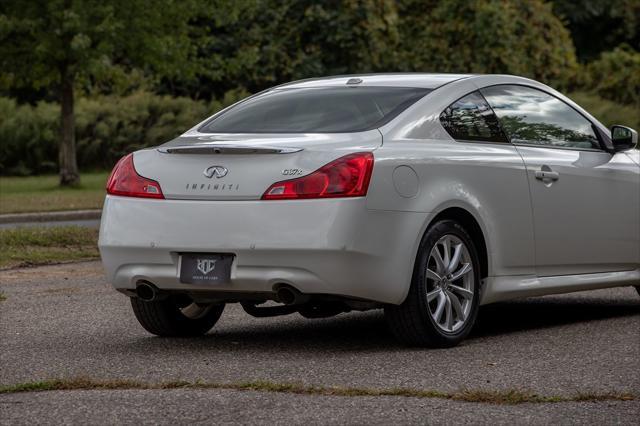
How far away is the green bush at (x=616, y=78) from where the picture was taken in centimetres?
3862

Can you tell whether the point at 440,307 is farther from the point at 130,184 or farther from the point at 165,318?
the point at 130,184

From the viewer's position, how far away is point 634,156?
9562 millimetres

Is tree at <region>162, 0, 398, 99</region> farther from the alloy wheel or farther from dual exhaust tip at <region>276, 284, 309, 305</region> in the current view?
dual exhaust tip at <region>276, 284, 309, 305</region>

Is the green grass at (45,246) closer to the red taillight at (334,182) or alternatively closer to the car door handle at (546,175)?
the car door handle at (546,175)

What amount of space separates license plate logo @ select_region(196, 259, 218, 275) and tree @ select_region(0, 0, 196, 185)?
17.3m

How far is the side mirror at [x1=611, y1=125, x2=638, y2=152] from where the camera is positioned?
9267mm

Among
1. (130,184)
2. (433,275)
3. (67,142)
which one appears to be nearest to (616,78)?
(67,142)

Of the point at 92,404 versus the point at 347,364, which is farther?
the point at 347,364

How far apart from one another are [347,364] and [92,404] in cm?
163

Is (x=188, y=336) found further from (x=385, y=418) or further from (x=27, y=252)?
(x=27, y=252)

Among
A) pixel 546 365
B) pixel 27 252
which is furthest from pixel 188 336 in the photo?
pixel 27 252

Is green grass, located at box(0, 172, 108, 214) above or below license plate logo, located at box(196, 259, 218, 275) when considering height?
below

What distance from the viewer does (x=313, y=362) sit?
23.8ft

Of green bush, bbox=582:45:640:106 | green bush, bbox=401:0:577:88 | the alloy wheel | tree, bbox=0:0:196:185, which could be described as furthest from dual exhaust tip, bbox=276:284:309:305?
green bush, bbox=582:45:640:106
